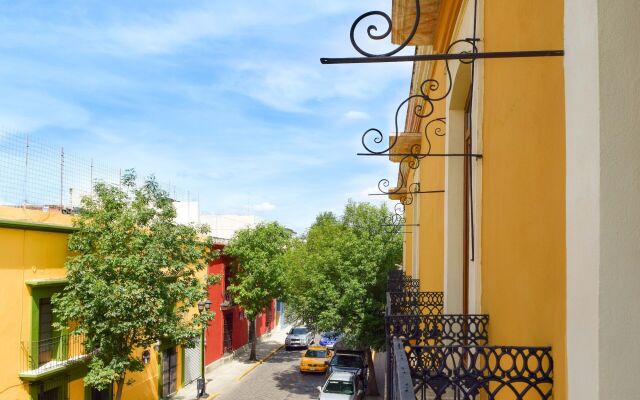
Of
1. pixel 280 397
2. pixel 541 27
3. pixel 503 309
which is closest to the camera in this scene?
pixel 541 27

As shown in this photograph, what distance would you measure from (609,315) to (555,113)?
3.72 ft

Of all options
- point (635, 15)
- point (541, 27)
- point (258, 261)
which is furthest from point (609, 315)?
point (258, 261)

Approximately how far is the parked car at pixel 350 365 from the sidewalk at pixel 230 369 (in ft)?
15.0

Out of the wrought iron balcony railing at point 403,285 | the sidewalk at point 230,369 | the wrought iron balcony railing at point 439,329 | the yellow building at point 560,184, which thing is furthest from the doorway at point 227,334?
the yellow building at point 560,184

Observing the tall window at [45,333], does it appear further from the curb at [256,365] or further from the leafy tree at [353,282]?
the curb at [256,365]

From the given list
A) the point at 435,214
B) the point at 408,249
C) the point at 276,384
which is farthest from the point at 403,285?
the point at 276,384

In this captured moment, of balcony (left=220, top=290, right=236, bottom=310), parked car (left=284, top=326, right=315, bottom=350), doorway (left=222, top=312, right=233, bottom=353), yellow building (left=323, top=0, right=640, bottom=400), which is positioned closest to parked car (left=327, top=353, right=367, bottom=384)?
balcony (left=220, top=290, right=236, bottom=310)

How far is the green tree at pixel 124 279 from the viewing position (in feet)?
43.4

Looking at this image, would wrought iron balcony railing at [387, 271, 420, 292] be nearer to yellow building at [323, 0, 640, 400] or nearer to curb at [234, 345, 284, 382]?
yellow building at [323, 0, 640, 400]

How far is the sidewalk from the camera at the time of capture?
69.6ft

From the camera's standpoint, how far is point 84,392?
15.0 m

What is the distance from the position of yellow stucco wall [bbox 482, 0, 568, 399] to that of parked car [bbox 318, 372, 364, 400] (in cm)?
1447

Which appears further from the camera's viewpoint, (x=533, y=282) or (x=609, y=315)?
(x=533, y=282)

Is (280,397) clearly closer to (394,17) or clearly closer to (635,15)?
(394,17)
